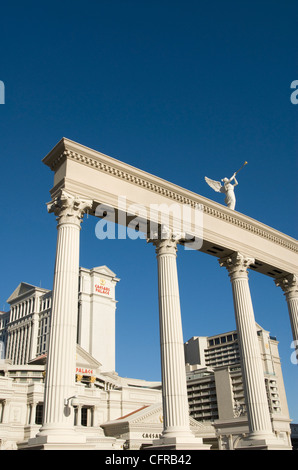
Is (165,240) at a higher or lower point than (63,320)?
higher

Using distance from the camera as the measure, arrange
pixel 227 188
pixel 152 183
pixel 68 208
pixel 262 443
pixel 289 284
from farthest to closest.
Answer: pixel 289 284
pixel 227 188
pixel 152 183
pixel 262 443
pixel 68 208

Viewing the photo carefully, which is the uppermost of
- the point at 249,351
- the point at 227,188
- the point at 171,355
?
the point at 227,188

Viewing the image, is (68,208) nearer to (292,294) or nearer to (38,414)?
(292,294)

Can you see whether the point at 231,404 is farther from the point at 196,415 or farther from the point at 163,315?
the point at 163,315

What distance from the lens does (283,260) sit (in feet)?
151

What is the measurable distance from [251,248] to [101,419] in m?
84.4

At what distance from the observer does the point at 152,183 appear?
36625mm

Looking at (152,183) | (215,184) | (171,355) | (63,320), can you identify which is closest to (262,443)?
(171,355)

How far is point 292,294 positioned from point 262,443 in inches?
697

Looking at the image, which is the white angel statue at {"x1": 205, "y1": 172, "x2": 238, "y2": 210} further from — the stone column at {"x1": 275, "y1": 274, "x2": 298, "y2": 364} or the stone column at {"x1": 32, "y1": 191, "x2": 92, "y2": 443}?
the stone column at {"x1": 32, "y1": 191, "x2": 92, "y2": 443}

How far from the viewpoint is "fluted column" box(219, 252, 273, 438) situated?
34.7 metres

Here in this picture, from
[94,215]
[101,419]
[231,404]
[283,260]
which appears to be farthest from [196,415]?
[94,215]

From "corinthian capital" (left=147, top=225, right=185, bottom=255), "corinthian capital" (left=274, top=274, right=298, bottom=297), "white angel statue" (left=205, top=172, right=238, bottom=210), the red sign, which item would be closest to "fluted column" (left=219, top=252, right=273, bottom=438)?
"white angel statue" (left=205, top=172, right=238, bottom=210)
